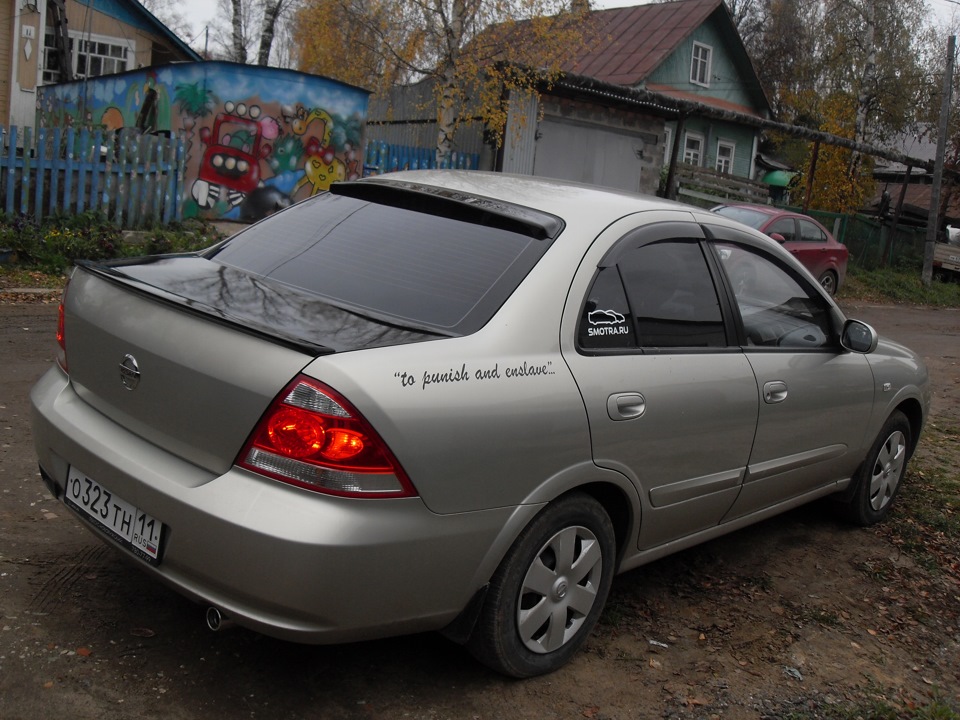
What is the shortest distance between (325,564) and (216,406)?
22.3 inches

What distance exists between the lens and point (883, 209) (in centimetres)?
2844

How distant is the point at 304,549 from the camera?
247 centimetres

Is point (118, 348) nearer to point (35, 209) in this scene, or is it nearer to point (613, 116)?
point (35, 209)

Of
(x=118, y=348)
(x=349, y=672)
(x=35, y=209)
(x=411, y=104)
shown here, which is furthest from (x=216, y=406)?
(x=411, y=104)

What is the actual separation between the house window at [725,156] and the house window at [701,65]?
2.14m

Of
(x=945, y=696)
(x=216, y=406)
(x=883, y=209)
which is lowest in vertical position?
(x=945, y=696)

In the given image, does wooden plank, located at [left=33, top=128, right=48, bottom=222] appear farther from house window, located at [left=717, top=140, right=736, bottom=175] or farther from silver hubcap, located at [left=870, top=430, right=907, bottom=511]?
house window, located at [left=717, top=140, right=736, bottom=175]

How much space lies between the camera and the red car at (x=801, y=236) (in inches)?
604

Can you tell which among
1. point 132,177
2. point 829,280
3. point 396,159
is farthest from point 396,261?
point 829,280

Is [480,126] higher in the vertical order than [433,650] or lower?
higher

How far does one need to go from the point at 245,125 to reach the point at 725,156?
20.8m

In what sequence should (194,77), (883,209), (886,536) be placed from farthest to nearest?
(883,209) < (194,77) < (886,536)

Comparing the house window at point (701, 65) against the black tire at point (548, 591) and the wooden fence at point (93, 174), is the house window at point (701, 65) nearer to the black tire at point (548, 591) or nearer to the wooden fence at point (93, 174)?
the wooden fence at point (93, 174)

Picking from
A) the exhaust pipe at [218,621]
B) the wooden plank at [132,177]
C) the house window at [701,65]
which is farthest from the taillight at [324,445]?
the house window at [701,65]
